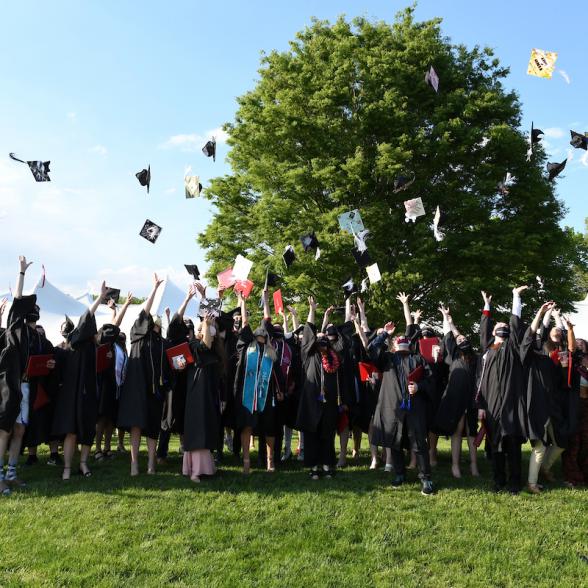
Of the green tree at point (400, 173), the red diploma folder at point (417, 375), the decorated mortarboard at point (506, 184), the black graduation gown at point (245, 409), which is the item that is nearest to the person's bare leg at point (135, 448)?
the black graduation gown at point (245, 409)

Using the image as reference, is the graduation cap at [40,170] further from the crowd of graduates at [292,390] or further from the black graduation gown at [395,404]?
the black graduation gown at [395,404]

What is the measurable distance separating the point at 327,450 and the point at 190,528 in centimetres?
245

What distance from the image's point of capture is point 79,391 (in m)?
7.18

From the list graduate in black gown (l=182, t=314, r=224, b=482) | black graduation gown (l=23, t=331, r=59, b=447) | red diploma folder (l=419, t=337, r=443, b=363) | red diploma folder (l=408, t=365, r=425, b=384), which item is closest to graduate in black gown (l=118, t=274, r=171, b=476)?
graduate in black gown (l=182, t=314, r=224, b=482)

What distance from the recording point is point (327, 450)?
7465mm

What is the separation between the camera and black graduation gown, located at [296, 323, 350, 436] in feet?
24.5

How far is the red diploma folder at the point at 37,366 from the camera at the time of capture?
288 inches

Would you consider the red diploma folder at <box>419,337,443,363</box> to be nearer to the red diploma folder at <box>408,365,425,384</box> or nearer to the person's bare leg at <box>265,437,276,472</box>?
the red diploma folder at <box>408,365,425,384</box>

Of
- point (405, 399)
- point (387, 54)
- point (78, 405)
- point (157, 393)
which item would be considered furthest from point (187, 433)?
point (387, 54)

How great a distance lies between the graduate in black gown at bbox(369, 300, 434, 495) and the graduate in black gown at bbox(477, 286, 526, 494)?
0.81 meters

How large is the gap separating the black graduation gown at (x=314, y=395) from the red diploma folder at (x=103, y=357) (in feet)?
9.57

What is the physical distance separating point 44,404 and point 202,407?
7.89 feet

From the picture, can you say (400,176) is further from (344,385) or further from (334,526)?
(334,526)

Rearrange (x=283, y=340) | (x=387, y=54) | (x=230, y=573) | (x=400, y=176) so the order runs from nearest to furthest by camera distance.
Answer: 1. (x=230, y=573)
2. (x=283, y=340)
3. (x=400, y=176)
4. (x=387, y=54)
